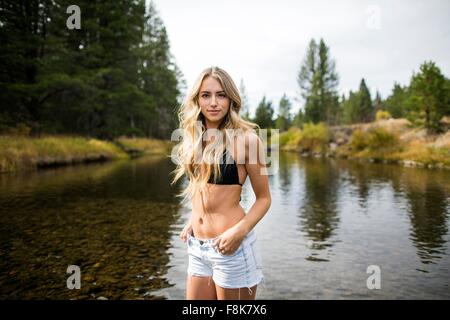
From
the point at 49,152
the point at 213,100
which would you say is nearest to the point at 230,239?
the point at 213,100

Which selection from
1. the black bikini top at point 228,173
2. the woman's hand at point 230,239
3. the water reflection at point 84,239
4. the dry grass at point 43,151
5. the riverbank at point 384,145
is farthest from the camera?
the riverbank at point 384,145

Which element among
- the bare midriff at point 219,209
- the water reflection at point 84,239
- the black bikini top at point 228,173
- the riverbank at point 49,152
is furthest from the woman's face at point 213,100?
the riverbank at point 49,152

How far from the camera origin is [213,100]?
248cm

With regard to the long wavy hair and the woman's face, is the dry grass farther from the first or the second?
the woman's face

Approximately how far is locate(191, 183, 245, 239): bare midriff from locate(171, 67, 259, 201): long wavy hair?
0.30 feet

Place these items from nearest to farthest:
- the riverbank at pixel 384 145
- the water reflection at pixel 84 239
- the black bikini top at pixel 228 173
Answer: the black bikini top at pixel 228 173 → the water reflection at pixel 84 239 → the riverbank at pixel 384 145

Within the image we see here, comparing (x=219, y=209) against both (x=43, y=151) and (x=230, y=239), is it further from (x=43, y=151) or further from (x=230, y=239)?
(x=43, y=151)

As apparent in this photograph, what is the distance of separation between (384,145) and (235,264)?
1372 inches

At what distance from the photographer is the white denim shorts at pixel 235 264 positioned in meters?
2.37

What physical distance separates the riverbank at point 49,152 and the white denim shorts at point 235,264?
1787cm

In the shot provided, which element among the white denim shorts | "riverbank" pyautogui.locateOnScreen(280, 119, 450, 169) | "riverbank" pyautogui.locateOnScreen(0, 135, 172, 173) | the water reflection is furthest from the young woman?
"riverbank" pyautogui.locateOnScreen(280, 119, 450, 169)

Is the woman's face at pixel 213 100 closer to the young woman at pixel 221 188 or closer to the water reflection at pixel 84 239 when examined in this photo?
the young woman at pixel 221 188

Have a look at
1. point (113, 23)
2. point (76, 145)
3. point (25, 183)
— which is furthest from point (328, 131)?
point (25, 183)

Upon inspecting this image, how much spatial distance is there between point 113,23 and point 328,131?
31949 millimetres
